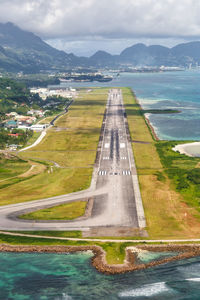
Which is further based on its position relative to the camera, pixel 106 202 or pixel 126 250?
pixel 106 202

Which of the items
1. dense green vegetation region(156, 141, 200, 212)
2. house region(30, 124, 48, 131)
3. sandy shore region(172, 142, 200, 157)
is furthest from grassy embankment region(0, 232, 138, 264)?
house region(30, 124, 48, 131)

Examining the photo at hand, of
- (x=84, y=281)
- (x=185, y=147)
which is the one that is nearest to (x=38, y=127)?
(x=185, y=147)

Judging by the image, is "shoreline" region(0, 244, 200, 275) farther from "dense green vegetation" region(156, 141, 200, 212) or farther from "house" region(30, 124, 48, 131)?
"house" region(30, 124, 48, 131)

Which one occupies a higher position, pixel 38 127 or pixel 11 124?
pixel 11 124

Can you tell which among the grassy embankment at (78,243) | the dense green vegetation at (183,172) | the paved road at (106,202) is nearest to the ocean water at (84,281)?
the grassy embankment at (78,243)

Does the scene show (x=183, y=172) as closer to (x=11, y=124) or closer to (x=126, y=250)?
(x=126, y=250)

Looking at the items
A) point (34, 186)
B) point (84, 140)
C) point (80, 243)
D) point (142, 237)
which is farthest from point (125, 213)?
point (84, 140)

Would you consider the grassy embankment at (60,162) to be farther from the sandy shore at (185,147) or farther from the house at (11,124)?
the sandy shore at (185,147)
